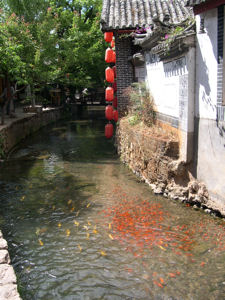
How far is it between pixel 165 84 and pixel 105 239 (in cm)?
474

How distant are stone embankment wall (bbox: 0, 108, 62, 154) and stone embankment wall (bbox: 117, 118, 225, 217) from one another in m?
6.16

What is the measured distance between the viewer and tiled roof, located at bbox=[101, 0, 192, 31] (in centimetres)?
1336

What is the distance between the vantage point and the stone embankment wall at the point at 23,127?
559 inches

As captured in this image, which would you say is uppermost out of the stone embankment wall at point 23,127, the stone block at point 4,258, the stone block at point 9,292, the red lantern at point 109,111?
the red lantern at point 109,111

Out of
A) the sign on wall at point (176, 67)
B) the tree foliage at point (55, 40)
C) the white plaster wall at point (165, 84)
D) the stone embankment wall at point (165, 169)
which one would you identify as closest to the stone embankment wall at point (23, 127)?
the tree foliage at point (55, 40)

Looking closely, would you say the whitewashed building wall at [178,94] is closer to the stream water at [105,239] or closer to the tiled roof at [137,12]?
the stream water at [105,239]

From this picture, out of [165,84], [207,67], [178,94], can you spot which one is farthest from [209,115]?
[165,84]

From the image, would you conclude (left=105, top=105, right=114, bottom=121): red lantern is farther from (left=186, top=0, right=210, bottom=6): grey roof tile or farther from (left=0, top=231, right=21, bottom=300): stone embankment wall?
(left=0, top=231, right=21, bottom=300): stone embankment wall

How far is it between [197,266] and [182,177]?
291cm

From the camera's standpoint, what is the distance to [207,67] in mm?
6855

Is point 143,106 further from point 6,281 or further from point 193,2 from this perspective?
point 6,281

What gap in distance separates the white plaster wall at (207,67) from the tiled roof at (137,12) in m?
6.54

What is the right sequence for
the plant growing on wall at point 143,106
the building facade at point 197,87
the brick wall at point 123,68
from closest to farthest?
the building facade at point 197,87 < the plant growing on wall at point 143,106 < the brick wall at point 123,68

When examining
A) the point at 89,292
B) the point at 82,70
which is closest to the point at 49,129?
the point at 82,70
